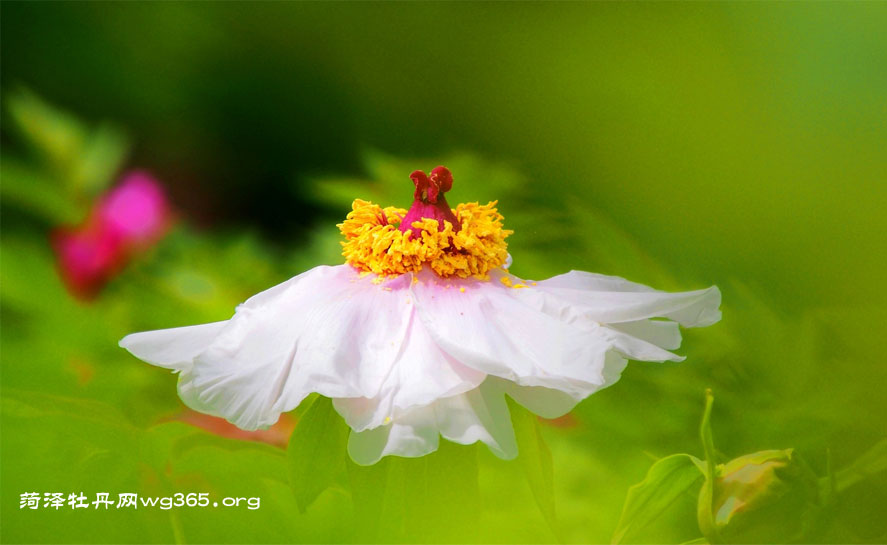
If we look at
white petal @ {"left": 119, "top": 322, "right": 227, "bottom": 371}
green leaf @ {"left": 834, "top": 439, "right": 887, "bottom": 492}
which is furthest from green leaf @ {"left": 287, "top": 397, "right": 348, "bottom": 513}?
green leaf @ {"left": 834, "top": 439, "right": 887, "bottom": 492}

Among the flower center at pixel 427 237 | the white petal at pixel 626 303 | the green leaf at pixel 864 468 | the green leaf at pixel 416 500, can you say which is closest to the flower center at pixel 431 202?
the flower center at pixel 427 237

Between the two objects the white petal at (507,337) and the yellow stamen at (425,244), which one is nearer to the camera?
the white petal at (507,337)

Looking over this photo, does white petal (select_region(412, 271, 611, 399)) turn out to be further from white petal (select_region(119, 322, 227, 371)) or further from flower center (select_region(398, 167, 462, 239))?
white petal (select_region(119, 322, 227, 371))

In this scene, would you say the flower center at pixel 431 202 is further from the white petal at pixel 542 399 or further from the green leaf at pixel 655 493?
the green leaf at pixel 655 493

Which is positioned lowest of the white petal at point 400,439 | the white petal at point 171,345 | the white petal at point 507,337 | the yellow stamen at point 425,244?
the white petal at point 400,439

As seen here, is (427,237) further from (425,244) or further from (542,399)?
(542,399)

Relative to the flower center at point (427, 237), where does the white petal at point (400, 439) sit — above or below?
below
